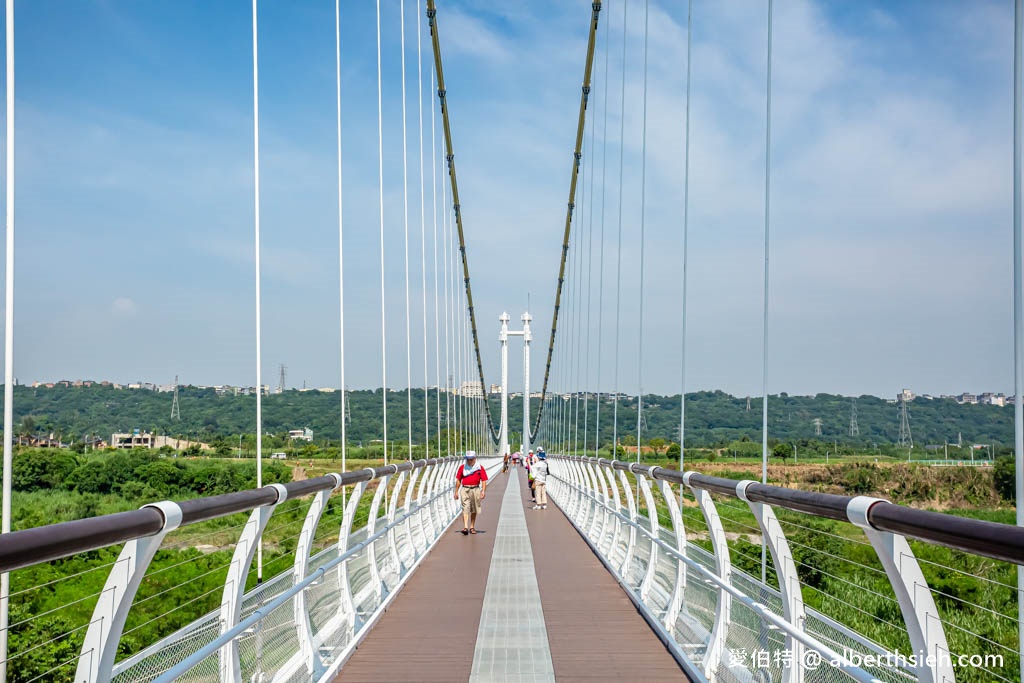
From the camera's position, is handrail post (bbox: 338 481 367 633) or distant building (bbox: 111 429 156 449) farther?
distant building (bbox: 111 429 156 449)

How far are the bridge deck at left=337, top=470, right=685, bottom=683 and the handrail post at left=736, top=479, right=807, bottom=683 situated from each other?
123 cm

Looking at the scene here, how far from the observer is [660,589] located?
220 inches

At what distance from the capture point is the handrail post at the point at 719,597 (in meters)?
3.89

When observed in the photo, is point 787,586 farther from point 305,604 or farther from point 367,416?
point 367,416

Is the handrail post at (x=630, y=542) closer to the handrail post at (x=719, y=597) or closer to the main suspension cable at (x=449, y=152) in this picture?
the handrail post at (x=719, y=597)

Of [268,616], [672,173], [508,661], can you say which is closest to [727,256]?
[672,173]

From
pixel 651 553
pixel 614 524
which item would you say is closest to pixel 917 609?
pixel 651 553

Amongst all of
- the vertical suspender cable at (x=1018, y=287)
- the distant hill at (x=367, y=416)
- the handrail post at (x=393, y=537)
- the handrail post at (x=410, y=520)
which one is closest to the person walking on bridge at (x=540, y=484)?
the distant hill at (x=367, y=416)

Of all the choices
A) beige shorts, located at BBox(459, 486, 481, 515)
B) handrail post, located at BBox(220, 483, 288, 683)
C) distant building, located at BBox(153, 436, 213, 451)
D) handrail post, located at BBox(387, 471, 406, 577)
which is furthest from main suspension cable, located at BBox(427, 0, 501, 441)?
handrail post, located at BBox(220, 483, 288, 683)

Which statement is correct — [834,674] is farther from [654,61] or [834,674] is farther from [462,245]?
[462,245]

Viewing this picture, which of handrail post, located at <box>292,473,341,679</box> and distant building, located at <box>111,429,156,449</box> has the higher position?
handrail post, located at <box>292,473,341,679</box>

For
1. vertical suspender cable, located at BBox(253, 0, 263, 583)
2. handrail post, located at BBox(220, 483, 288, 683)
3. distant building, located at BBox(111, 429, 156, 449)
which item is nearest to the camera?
handrail post, located at BBox(220, 483, 288, 683)

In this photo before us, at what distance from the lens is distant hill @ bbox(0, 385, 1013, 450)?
18047mm

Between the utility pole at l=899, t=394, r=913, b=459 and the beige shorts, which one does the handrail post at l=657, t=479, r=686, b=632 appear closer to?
the beige shorts
